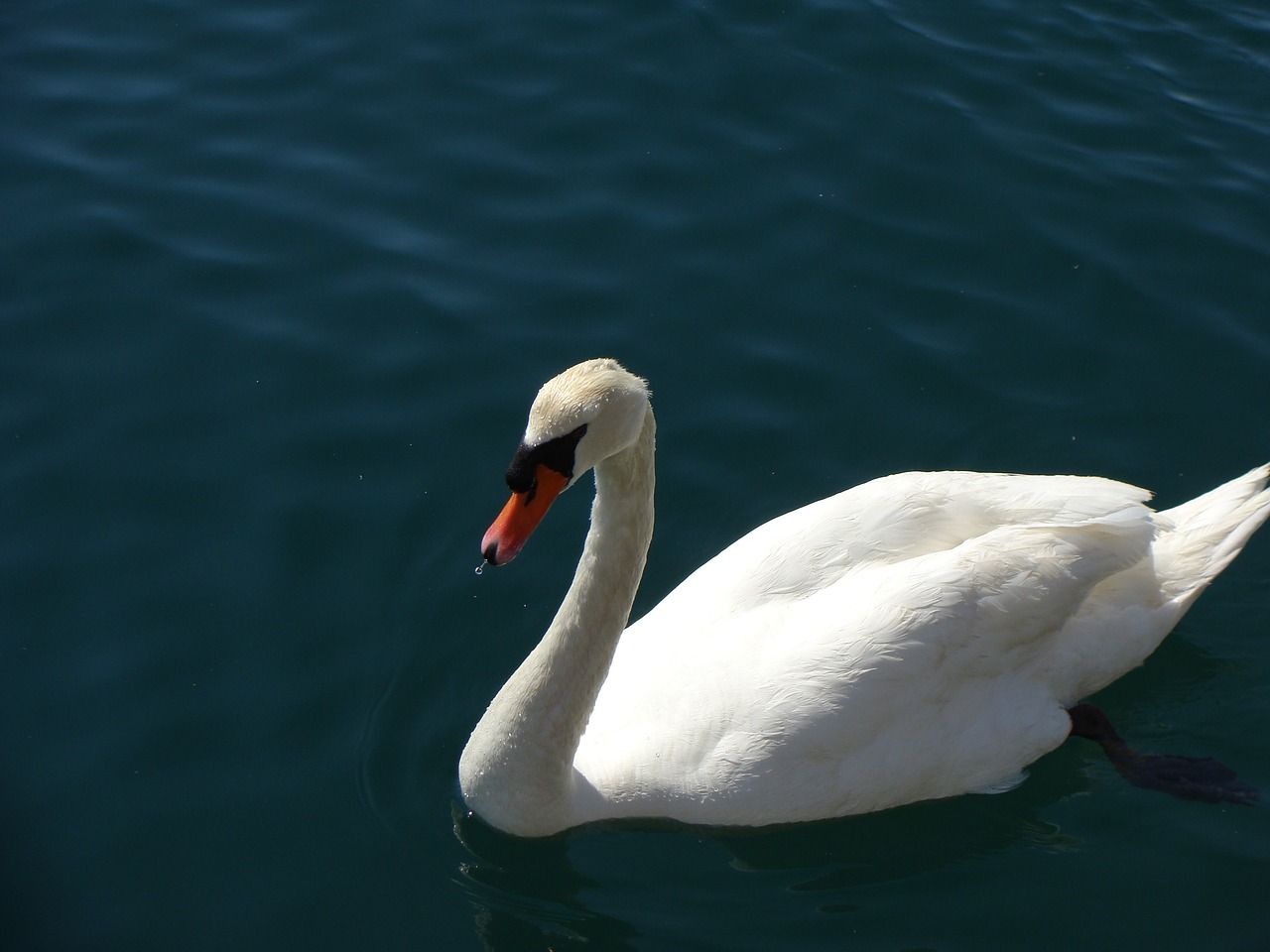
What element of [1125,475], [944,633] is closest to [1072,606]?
[944,633]

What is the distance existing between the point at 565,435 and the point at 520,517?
42 cm

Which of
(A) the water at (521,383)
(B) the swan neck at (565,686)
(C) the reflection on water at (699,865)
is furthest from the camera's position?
(A) the water at (521,383)

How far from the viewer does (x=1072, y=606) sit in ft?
21.7

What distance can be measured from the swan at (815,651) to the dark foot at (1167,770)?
20 millimetres

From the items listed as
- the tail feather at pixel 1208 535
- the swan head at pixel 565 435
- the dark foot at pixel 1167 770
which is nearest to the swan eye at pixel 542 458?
the swan head at pixel 565 435

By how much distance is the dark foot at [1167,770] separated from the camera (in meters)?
6.68

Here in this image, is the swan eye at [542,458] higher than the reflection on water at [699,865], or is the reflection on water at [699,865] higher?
the swan eye at [542,458]

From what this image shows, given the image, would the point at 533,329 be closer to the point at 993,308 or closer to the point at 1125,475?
the point at 993,308

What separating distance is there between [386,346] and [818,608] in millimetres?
4054

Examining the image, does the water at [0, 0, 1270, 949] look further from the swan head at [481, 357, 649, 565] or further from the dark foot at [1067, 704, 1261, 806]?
the swan head at [481, 357, 649, 565]

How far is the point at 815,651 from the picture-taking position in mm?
6180

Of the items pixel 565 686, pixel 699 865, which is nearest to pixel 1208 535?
pixel 699 865

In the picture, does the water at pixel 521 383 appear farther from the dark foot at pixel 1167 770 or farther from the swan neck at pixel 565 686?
the swan neck at pixel 565 686

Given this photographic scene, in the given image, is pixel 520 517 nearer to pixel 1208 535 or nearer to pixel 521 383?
pixel 521 383
